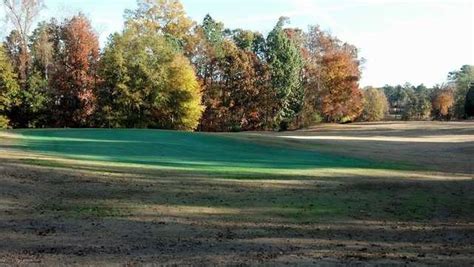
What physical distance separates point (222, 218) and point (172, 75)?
47609mm

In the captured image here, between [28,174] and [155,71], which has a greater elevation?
[155,71]

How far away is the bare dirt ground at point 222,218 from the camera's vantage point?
8.01m

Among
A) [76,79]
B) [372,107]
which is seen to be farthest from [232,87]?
[372,107]

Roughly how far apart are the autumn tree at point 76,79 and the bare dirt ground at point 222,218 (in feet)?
136

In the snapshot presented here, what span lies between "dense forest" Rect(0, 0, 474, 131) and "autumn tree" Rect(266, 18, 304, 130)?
141 mm

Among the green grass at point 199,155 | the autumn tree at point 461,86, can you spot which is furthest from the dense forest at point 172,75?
the green grass at point 199,155

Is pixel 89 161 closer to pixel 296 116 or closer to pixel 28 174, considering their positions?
pixel 28 174

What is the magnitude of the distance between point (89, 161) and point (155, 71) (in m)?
37.8

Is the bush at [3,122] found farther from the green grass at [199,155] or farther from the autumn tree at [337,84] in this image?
the autumn tree at [337,84]

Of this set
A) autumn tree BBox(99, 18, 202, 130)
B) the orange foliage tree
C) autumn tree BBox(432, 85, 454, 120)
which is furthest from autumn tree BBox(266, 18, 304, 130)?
the orange foliage tree

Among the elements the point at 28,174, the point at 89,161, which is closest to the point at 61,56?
the point at 89,161

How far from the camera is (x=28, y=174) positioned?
48.0 feet

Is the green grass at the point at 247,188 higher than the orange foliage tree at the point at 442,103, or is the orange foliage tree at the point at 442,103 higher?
the orange foliage tree at the point at 442,103

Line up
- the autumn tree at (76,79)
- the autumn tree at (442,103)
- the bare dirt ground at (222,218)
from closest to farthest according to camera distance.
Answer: the bare dirt ground at (222,218) → the autumn tree at (76,79) → the autumn tree at (442,103)
